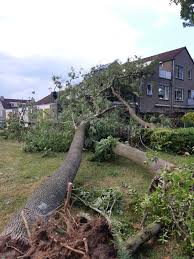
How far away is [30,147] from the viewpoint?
1046 centimetres

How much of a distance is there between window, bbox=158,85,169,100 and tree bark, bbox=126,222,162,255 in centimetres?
→ 2724

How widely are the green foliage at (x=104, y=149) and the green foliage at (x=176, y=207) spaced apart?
4281 mm

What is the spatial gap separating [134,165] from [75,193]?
3.30 metres

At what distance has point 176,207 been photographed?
3.68 metres

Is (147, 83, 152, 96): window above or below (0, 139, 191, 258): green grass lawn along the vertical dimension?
above

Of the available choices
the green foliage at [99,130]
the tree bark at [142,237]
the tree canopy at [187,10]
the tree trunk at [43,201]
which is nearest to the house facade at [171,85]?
the tree canopy at [187,10]

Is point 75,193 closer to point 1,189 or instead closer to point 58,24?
point 1,189

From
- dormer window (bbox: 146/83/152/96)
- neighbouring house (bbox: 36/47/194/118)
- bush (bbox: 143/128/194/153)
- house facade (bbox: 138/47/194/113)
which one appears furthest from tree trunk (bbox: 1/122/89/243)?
dormer window (bbox: 146/83/152/96)

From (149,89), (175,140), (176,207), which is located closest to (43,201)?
(176,207)

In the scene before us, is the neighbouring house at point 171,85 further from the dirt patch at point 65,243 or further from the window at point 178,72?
the dirt patch at point 65,243

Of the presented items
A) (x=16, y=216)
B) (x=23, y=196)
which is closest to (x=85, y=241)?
(x=16, y=216)

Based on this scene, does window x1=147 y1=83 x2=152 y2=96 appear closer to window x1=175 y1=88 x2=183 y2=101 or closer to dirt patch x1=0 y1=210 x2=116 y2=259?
window x1=175 y1=88 x2=183 y2=101

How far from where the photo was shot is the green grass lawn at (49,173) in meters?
4.97

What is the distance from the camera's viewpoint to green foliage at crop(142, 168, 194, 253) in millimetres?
3430
